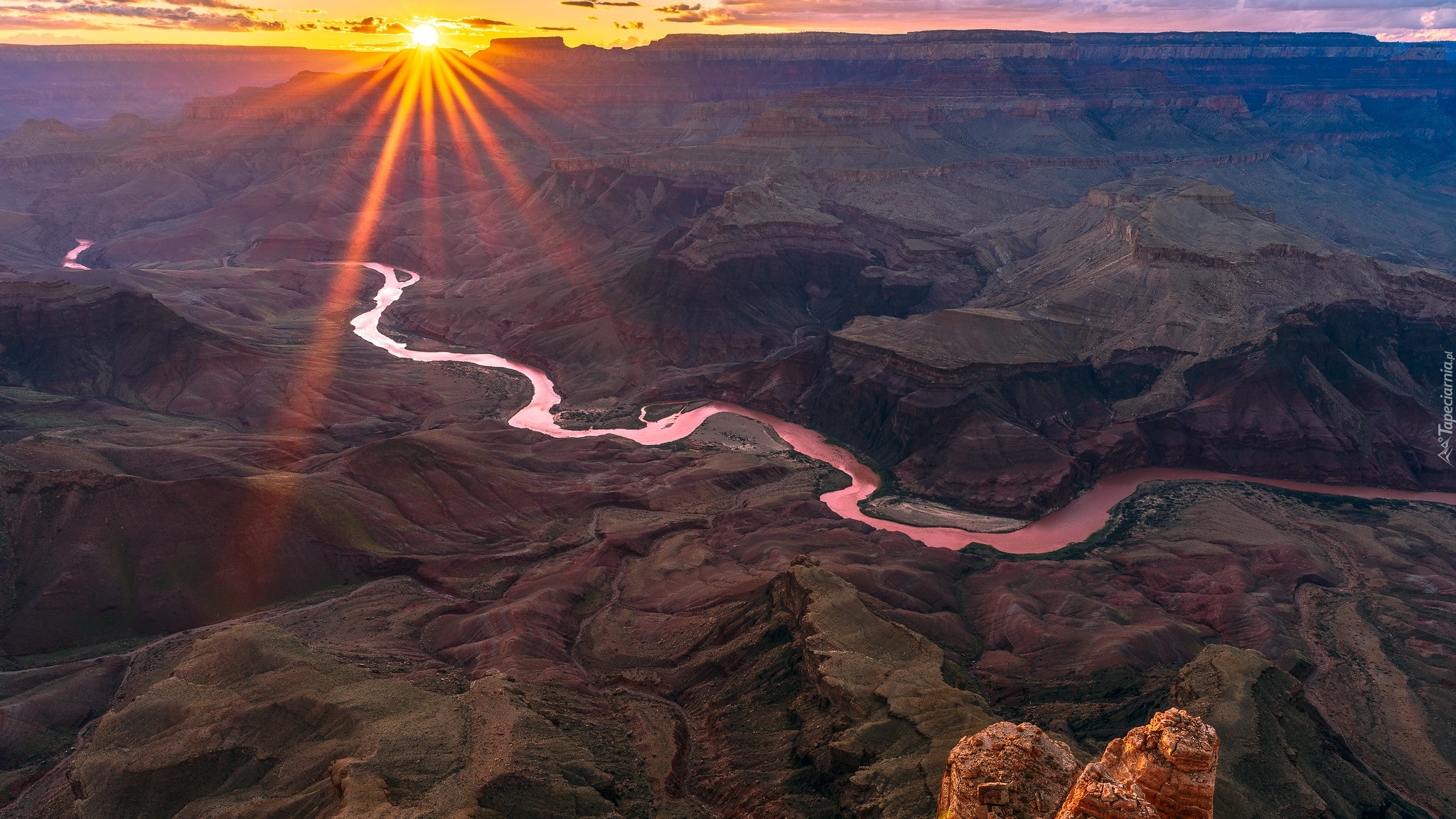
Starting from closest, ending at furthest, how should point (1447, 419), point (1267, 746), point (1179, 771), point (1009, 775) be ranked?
point (1179, 771)
point (1009, 775)
point (1267, 746)
point (1447, 419)

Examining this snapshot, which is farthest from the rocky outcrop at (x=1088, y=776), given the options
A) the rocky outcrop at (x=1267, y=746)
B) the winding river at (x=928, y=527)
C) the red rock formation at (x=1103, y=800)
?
the winding river at (x=928, y=527)

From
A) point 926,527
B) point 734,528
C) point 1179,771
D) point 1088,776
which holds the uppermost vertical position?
point 1088,776

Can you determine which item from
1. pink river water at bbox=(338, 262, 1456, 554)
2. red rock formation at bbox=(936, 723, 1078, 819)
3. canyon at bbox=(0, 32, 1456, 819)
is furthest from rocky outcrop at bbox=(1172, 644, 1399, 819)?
pink river water at bbox=(338, 262, 1456, 554)

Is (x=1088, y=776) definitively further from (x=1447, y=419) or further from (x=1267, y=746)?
(x=1447, y=419)

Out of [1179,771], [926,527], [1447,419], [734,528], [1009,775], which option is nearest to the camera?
[1179,771]

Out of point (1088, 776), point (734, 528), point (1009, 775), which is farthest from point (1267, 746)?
point (734, 528)

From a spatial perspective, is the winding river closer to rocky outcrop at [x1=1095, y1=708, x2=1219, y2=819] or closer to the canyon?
the canyon

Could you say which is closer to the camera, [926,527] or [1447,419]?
[926,527]

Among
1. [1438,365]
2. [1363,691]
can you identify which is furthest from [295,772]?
[1438,365]
